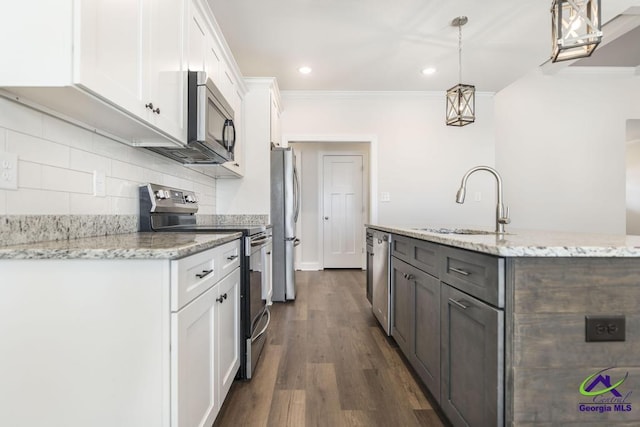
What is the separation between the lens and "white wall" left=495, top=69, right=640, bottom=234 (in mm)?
4293

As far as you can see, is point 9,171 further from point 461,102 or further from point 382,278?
point 461,102

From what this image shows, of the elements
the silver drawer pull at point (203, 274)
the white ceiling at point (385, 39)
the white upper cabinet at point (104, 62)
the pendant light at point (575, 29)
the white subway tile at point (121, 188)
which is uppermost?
the white ceiling at point (385, 39)

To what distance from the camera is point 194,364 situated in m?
1.08

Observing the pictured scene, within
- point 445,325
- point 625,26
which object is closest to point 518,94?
point 625,26

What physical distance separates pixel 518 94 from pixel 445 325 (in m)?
4.22

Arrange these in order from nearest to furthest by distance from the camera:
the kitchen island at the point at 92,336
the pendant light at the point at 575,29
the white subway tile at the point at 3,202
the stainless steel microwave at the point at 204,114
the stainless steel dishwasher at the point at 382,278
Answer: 1. the kitchen island at the point at 92,336
2. the white subway tile at the point at 3,202
3. the pendant light at the point at 575,29
4. the stainless steel microwave at the point at 204,114
5. the stainless steel dishwasher at the point at 382,278

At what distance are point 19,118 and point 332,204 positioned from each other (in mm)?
4479

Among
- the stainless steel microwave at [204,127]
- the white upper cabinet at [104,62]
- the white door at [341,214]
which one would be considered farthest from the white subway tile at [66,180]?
the white door at [341,214]

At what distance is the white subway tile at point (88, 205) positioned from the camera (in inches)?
50.7

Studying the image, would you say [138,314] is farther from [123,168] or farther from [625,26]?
[625,26]

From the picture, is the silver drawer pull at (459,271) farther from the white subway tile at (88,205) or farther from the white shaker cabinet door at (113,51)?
the white subway tile at (88,205)

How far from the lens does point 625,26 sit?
2.89m

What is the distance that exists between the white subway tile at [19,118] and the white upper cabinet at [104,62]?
0.13 feet

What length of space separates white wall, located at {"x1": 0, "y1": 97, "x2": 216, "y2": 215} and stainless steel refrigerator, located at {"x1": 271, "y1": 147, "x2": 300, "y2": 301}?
1618mm
